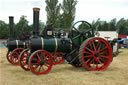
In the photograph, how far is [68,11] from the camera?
26.7 metres

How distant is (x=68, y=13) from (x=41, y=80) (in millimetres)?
22588

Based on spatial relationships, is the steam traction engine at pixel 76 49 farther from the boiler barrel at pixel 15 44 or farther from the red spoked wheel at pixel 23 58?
the boiler barrel at pixel 15 44

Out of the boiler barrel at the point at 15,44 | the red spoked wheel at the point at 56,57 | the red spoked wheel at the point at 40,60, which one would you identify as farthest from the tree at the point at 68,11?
the red spoked wheel at the point at 40,60

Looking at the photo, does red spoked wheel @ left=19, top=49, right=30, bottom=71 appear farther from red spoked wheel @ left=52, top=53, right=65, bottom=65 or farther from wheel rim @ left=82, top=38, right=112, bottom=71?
wheel rim @ left=82, top=38, right=112, bottom=71

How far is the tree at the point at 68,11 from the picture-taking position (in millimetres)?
26253

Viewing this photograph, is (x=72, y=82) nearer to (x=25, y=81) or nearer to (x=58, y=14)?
(x=25, y=81)

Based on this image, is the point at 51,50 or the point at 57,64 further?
the point at 57,64

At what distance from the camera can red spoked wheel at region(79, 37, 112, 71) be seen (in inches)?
238

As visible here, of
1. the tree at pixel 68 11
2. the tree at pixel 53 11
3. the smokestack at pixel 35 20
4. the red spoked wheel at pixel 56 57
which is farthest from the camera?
the tree at pixel 53 11

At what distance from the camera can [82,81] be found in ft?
15.4

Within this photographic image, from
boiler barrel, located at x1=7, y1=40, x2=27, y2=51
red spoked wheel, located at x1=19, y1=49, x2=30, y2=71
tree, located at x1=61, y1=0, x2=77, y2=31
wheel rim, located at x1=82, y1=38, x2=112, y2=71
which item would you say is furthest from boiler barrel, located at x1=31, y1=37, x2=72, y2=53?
tree, located at x1=61, y1=0, x2=77, y2=31

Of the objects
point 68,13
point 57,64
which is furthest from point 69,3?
point 57,64

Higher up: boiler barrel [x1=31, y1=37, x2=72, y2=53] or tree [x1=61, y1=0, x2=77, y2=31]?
Answer: tree [x1=61, y1=0, x2=77, y2=31]

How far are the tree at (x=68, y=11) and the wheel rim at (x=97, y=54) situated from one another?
1969 cm
